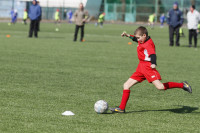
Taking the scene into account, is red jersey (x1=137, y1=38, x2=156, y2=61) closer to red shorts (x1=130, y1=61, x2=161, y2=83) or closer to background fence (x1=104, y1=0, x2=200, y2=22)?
red shorts (x1=130, y1=61, x2=161, y2=83)

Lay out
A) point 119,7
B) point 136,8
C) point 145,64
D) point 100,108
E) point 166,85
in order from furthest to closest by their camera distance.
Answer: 1. point 119,7
2. point 136,8
3. point 166,85
4. point 145,64
5. point 100,108

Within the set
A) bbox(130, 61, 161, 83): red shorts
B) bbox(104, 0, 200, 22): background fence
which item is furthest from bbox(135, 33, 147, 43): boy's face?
bbox(104, 0, 200, 22): background fence

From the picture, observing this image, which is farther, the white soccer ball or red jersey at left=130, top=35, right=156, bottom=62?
red jersey at left=130, top=35, right=156, bottom=62

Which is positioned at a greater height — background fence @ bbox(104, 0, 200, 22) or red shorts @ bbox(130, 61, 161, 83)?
background fence @ bbox(104, 0, 200, 22)

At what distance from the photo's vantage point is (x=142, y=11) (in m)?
74.8

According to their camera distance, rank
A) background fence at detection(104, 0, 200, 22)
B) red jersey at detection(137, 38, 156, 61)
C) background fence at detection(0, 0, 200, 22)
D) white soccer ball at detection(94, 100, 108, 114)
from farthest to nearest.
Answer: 1. background fence at detection(0, 0, 200, 22)
2. background fence at detection(104, 0, 200, 22)
3. red jersey at detection(137, 38, 156, 61)
4. white soccer ball at detection(94, 100, 108, 114)

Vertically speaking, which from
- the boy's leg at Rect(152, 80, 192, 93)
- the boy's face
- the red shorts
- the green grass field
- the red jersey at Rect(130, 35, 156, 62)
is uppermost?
the boy's face

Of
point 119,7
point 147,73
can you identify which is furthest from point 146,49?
point 119,7

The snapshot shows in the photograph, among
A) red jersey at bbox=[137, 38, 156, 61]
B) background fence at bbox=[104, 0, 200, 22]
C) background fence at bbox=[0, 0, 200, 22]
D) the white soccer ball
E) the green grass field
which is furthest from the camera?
background fence at bbox=[0, 0, 200, 22]

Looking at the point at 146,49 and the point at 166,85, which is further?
the point at 166,85

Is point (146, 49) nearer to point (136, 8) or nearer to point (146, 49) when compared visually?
point (146, 49)

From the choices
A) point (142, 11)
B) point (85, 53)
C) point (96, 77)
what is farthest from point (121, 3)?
point (96, 77)

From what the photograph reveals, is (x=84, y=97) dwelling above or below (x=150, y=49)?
below

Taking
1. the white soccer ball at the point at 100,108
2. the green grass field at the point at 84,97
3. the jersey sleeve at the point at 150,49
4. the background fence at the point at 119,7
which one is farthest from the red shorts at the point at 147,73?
the background fence at the point at 119,7
